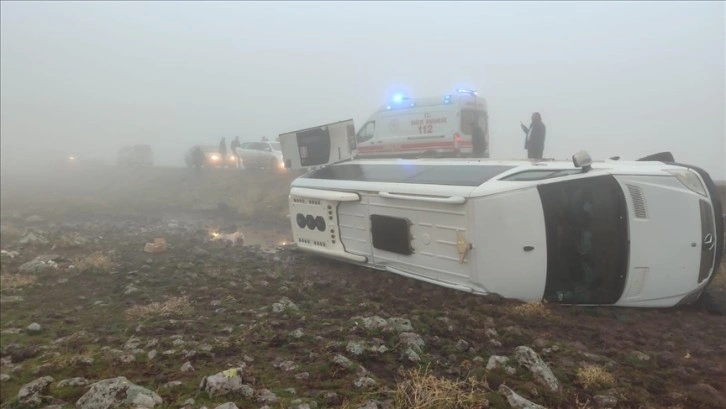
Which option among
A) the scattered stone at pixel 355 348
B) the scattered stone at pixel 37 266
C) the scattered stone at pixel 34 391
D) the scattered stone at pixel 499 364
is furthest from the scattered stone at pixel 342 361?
the scattered stone at pixel 37 266

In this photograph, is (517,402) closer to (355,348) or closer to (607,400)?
(607,400)

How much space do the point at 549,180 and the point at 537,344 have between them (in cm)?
211

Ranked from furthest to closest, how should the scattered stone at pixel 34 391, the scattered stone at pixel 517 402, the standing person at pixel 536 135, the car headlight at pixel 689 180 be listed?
1. the standing person at pixel 536 135
2. the car headlight at pixel 689 180
3. the scattered stone at pixel 34 391
4. the scattered stone at pixel 517 402

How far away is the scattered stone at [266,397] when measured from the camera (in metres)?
3.21

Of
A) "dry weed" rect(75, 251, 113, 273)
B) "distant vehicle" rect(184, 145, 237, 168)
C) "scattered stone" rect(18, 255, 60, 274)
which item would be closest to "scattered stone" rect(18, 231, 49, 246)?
"scattered stone" rect(18, 255, 60, 274)

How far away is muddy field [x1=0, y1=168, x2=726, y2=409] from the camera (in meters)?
3.36

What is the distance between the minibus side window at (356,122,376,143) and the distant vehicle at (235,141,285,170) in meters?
6.25

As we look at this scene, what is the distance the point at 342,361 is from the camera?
3848 mm

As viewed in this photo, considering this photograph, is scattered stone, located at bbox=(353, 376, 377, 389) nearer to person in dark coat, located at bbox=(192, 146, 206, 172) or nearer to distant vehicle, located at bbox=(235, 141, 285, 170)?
distant vehicle, located at bbox=(235, 141, 285, 170)

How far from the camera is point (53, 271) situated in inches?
313

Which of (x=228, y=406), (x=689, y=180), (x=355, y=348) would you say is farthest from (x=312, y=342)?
(x=689, y=180)

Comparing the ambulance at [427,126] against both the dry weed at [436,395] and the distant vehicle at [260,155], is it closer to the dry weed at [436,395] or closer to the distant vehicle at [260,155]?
the distant vehicle at [260,155]

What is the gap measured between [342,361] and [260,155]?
22871 millimetres

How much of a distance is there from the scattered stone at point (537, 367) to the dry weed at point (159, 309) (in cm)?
391
